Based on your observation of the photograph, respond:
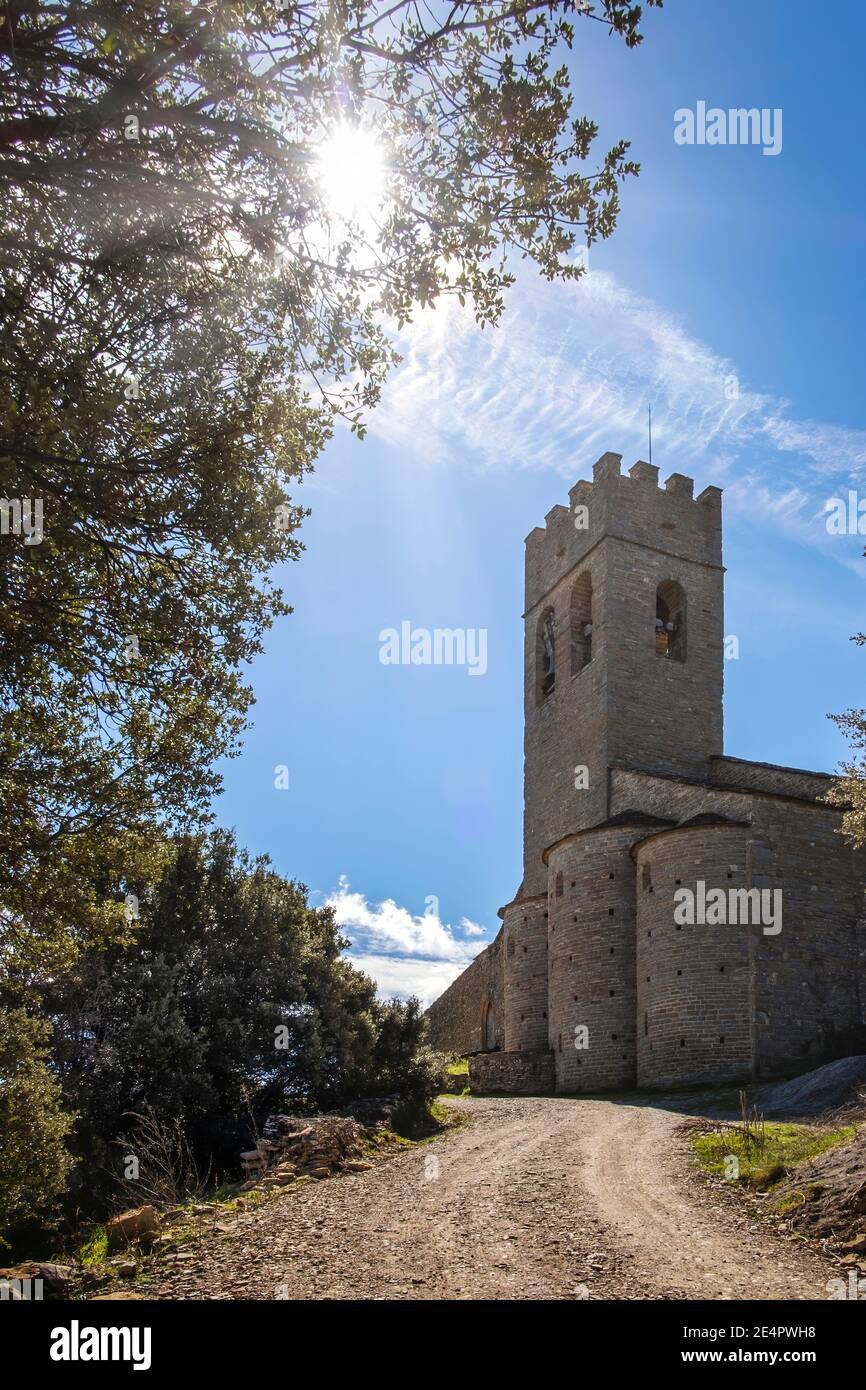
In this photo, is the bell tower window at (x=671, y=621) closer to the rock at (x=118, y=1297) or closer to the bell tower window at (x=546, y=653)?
the bell tower window at (x=546, y=653)

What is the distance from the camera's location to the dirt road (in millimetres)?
6930

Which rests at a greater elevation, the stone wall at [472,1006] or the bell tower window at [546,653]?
the bell tower window at [546,653]

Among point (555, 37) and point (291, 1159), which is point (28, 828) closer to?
point (291, 1159)

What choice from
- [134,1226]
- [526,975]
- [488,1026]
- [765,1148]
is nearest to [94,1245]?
[134,1226]

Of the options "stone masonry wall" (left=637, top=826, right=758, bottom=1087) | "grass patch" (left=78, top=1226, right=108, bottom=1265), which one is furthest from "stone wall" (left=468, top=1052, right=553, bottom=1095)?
"grass patch" (left=78, top=1226, right=108, bottom=1265)

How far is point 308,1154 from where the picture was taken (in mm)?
12945

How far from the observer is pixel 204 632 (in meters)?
10.0

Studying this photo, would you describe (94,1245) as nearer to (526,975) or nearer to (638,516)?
(526,975)

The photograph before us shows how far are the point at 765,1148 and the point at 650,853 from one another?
12.0m

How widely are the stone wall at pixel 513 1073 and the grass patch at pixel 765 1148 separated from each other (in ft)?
39.9

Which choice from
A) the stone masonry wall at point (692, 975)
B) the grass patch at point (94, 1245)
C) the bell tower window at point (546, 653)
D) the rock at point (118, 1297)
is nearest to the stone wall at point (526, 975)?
the stone masonry wall at point (692, 975)

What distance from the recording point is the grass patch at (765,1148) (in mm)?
10383

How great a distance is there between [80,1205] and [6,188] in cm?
1471

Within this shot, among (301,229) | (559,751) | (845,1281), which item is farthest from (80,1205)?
(559,751)
